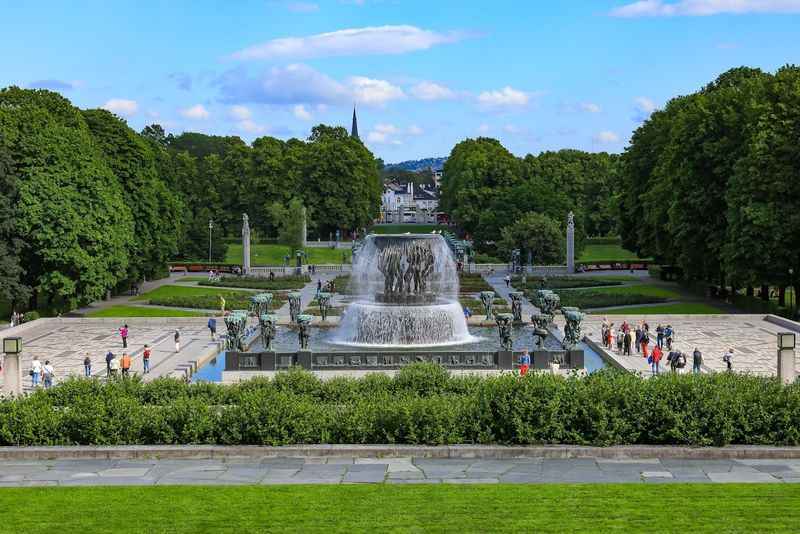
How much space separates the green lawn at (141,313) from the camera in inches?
2075

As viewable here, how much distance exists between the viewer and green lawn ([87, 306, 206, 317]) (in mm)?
52716

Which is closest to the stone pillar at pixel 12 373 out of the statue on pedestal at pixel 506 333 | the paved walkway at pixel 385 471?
the paved walkway at pixel 385 471

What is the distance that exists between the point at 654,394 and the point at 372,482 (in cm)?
642

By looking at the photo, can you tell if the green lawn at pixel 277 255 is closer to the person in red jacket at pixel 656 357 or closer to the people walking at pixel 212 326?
the people walking at pixel 212 326

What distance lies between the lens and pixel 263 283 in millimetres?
71062

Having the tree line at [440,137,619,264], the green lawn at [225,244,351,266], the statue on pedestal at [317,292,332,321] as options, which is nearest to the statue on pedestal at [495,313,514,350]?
the statue on pedestal at [317,292,332,321]

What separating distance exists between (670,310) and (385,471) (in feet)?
123

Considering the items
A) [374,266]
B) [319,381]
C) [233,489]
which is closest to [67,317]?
[374,266]

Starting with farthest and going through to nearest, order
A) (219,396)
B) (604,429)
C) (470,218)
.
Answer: (470,218) → (219,396) → (604,429)

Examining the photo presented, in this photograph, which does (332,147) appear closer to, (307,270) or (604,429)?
(307,270)

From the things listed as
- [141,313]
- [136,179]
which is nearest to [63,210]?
[141,313]

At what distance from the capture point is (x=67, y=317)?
50562mm

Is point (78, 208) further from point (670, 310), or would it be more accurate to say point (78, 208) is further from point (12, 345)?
point (670, 310)

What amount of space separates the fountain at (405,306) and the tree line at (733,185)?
53.4 feet
